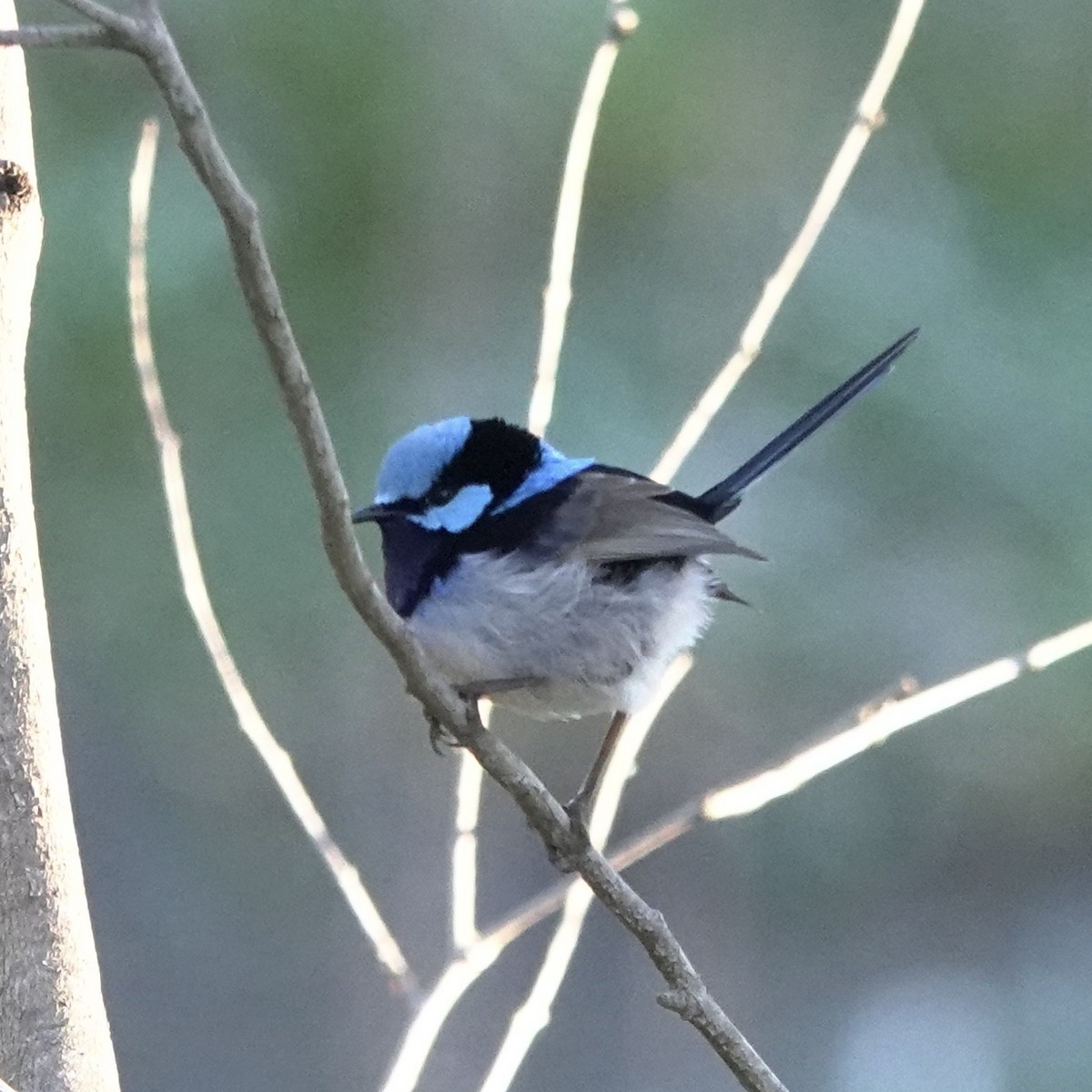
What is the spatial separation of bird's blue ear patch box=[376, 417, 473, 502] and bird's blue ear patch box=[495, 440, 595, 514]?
0.11 m

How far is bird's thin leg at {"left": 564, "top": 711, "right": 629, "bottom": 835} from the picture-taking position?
6.31 feet

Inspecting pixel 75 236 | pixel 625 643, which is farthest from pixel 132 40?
pixel 75 236

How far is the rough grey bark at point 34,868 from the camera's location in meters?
1.70

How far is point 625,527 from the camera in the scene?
2303mm

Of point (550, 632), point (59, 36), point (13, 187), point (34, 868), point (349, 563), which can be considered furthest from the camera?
point (550, 632)

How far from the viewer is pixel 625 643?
7.47 ft

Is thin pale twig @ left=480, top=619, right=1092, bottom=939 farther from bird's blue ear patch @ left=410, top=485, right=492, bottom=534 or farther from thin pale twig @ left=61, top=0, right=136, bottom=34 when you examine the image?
thin pale twig @ left=61, top=0, right=136, bottom=34

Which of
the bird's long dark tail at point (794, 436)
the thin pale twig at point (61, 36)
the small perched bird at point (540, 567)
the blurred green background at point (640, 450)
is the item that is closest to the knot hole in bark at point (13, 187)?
the small perched bird at point (540, 567)

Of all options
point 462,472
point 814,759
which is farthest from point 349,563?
point 462,472

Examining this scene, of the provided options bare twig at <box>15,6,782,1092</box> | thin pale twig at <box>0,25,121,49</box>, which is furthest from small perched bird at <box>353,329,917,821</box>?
thin pale twig at <box>0,25,121,49</box>

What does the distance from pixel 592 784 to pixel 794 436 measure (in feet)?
2.25

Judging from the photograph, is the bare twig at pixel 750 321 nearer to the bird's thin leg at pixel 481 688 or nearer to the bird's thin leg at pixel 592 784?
the bird's thin leg at pixel 592 784

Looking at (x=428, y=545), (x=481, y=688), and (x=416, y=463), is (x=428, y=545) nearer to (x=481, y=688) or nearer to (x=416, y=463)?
(x=416, y=463)

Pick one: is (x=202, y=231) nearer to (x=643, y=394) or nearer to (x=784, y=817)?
(x=643, y=394)
